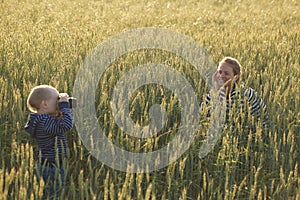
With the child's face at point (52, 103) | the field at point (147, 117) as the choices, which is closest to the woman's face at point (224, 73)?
the field at point (147, 117)

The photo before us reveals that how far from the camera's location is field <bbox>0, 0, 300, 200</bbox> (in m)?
2.42

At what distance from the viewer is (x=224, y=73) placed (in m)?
3.70

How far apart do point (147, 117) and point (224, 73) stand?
954 millimetres

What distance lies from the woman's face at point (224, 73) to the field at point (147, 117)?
0.18m

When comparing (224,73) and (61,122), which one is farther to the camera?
(224,73)

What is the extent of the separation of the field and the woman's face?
183 mm

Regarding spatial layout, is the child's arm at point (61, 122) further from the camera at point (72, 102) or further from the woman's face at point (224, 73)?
the woman's face at point (224, 73)

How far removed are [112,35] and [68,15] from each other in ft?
10.3

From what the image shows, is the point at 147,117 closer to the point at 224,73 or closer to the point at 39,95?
the point at 39,95

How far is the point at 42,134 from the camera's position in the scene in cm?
270

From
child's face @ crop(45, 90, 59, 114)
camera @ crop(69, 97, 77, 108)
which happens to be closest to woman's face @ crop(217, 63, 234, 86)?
camera @ crop(69, 97, 77, 108)

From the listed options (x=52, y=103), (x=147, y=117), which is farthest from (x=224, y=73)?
(x=52, y=103)

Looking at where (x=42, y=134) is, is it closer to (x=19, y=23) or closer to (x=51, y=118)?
(x=51, y=118)

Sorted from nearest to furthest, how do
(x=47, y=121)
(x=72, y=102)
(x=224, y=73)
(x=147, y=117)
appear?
(x=47, y=121)
(x=72, y=102)
(x=147, y=117)
(x=224, y=73)
